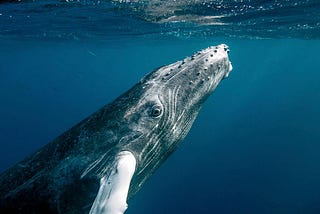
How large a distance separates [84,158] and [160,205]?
31.4m

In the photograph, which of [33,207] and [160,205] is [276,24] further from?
[33,207]

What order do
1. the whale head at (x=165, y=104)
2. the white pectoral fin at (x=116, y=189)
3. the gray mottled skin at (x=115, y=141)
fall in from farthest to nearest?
the whale head at (x=165, y=104)
the gray mottled skin at (x=115, y=141)
the white pectoral fin at (x=116, y=189)

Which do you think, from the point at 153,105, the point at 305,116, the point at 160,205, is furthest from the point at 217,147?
the point at 153,105

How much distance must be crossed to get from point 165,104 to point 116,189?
192cm

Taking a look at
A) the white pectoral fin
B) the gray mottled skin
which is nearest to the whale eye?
the gray mottled skin

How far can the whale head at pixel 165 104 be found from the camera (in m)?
5.14

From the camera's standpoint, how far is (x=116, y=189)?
3.95 meters

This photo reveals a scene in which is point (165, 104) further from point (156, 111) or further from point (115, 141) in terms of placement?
point (115, 141)

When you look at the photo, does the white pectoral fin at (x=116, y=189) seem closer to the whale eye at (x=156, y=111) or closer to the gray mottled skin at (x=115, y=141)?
the gray mottled skin at (x=115, y=141)

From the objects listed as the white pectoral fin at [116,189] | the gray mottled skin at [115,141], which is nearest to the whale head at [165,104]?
the gray mottled skin at [115,141]

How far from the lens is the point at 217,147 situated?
53.5 meters

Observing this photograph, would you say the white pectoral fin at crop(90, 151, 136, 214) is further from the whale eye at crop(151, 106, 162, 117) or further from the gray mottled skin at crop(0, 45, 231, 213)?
the whale eye at crop(151, 106, 162, 117)

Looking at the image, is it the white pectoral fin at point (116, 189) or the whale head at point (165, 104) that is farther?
the whale head at point (165, 104)

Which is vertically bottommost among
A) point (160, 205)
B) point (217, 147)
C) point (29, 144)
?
point (29, 144)
